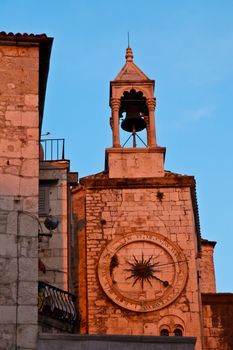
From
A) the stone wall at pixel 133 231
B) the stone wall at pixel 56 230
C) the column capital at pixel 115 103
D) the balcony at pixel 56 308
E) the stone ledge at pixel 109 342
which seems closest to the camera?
the stone ledge at pixel 109 342

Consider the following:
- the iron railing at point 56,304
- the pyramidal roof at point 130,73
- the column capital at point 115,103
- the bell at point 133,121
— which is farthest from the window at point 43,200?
the pyramidal roof at point 130,73

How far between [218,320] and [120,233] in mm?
3557

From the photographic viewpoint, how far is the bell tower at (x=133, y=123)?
2419cm

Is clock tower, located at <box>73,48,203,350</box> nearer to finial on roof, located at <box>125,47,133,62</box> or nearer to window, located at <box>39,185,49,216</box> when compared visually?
finial on roof, located at <box>125,47,133,62</box>

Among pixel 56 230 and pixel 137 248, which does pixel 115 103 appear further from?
pixel 56 230

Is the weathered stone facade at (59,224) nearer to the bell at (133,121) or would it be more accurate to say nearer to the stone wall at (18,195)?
the stone wall at (18,195)

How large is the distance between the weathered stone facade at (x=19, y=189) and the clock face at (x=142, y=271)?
8905 millimetres

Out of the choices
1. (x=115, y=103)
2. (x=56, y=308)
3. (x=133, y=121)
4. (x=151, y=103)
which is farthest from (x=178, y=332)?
(x=56, y=308)

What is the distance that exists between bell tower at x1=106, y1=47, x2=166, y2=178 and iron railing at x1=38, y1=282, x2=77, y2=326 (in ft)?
26.8

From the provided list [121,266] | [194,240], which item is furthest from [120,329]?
[194,240]

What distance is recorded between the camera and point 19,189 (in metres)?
13.7

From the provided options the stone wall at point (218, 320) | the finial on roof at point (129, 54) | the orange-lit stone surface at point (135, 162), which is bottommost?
the stone wall at point (218, 320)

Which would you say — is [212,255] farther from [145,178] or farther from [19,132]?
[19,132]

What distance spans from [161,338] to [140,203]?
1088cm
